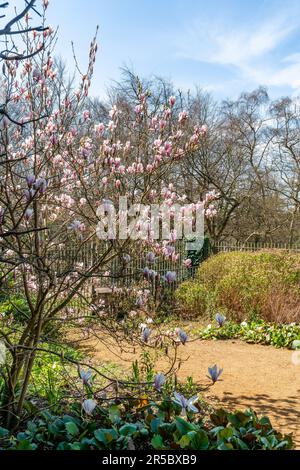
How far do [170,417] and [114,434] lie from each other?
580mm

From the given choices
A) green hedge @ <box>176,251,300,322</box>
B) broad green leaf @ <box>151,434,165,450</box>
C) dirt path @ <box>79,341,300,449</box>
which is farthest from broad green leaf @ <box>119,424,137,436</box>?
green hedge @ <box>176,251,300,322</box>

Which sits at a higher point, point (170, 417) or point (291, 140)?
point (291, 140)

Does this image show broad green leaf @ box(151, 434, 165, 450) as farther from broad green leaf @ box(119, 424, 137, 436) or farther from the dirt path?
the dirt path

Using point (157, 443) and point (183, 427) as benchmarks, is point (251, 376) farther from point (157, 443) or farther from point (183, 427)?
point (157, 443)

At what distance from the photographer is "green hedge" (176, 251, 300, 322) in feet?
24.7

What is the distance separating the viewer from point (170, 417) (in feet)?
9.43

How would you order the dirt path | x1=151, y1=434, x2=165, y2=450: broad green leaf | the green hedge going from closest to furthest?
1. x1=151, y1=434, x2=165, y2=450: broad green leaf
2. the dirt path
3. the green hedge

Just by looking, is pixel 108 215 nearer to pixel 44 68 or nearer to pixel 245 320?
pixel 44 68

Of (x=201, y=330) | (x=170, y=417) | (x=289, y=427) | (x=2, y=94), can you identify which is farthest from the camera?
(x=201, y=330)

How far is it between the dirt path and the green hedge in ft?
3.99

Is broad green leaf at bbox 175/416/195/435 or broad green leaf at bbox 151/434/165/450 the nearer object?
broad green leaf at bbox 151/434/165/450

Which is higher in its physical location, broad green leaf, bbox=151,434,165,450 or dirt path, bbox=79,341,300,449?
broad green leaf, bbox=151,434,165,450
